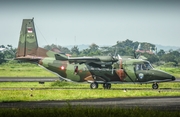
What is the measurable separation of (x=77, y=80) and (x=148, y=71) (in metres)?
8.75

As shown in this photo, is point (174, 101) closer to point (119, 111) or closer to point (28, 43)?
point (119, 111)

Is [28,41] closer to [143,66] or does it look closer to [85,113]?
[143,66]

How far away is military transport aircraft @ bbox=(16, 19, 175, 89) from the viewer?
57312 mm

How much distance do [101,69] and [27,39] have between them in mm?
11640

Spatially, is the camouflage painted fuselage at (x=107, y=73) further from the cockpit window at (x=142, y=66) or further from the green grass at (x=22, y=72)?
the green grass at (x=22, y=72)

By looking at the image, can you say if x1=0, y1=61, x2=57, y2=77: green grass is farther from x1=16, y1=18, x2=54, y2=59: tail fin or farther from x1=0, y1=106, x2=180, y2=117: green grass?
x1=0, y1=106, x2=180, y2=117: green grass

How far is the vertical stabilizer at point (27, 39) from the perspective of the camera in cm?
6328

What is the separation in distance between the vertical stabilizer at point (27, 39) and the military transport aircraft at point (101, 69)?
72.5 inches

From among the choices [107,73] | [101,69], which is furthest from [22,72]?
[107,73]

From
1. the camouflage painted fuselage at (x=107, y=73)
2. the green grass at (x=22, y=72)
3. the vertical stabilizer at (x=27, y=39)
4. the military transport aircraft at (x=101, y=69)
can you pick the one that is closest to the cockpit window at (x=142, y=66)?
the military transport aircraft at (x=101, y=69)

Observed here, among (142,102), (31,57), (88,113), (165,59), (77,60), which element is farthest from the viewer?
(165,59)

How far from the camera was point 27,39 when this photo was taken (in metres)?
63.9

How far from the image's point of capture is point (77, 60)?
56.5 m

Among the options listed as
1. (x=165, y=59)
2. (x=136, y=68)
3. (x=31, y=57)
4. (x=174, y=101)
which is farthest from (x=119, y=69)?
(x=165, y=59)
